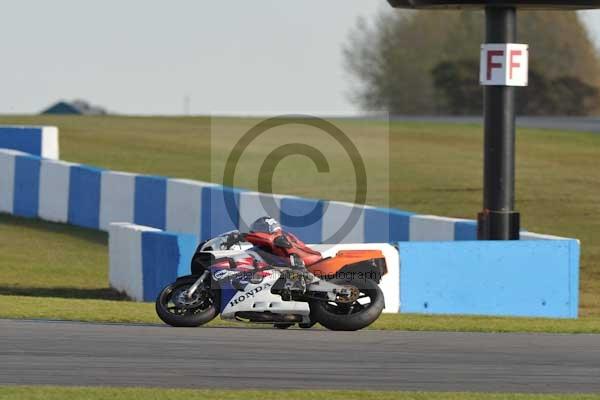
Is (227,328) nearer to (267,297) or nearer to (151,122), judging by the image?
(267,297)

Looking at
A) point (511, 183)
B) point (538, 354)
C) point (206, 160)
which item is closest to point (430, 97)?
point (206, 160)

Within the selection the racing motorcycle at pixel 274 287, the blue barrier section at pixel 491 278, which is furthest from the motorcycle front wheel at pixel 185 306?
Answer: the blue barrier section at pixel 491 278

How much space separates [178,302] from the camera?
11.5m

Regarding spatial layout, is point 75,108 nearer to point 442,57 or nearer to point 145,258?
point 442,57

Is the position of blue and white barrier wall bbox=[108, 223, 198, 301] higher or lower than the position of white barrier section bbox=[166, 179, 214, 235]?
lower

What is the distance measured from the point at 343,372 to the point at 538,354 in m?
1.60

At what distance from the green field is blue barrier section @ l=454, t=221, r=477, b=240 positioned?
1398 millimetres

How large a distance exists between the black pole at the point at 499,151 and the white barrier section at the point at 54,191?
920cm

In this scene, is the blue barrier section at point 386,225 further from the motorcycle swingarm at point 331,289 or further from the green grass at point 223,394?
the green grass at point 223,394

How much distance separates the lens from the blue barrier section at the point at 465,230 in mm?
15672

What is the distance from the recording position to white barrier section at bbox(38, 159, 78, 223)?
23.0 meters

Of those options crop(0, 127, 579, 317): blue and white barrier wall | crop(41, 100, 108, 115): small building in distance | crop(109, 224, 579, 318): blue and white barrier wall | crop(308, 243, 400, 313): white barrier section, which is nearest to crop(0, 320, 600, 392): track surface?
crop(308, 243, 400, 313): white barrier section

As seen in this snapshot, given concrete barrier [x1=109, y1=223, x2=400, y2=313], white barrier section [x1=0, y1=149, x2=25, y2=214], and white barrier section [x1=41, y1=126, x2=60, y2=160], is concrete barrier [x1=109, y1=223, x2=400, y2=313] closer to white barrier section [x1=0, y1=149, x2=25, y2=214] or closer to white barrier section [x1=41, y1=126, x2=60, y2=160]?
white barrier section [x1=0, y1=149, x2=25, y2=214]

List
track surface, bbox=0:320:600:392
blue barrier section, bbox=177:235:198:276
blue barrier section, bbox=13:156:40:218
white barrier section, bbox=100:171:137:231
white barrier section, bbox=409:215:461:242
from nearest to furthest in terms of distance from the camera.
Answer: track surface, bbox=0:320:600:392 → blue barrier section, bbox=177:235:198:276 → white barrier section, bbox=409:215:461:242 → white barrier section, bbox=100:171:137:231 → blue barrier section, bbox=13:156:40:218
